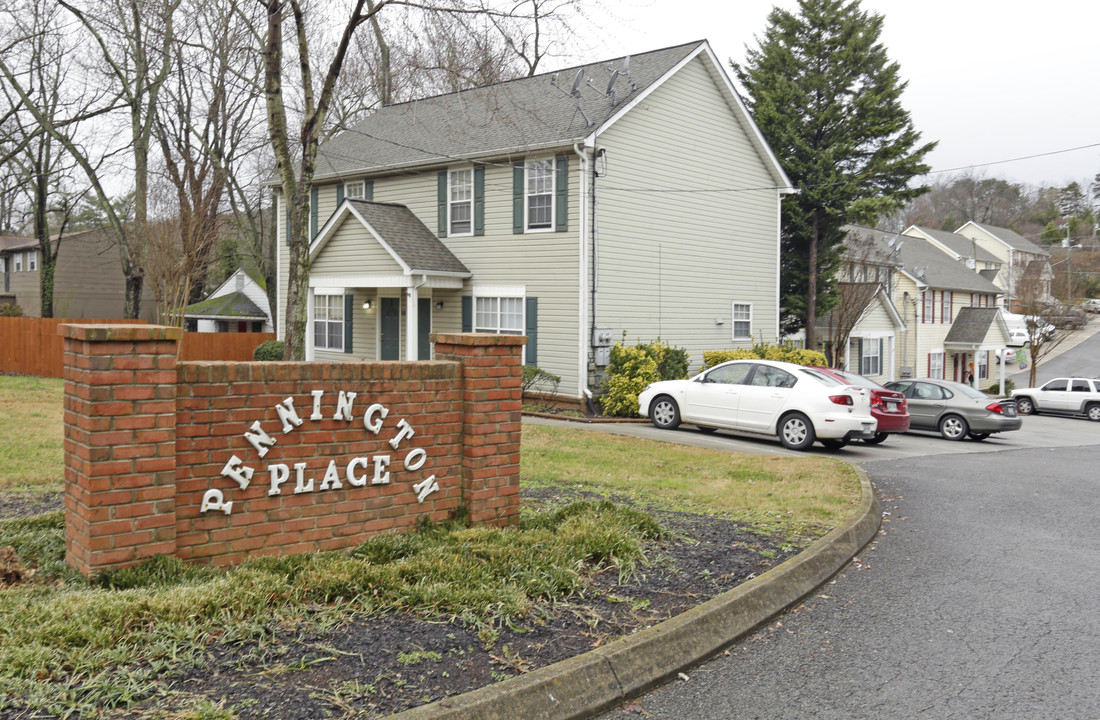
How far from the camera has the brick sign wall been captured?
4.53 metres

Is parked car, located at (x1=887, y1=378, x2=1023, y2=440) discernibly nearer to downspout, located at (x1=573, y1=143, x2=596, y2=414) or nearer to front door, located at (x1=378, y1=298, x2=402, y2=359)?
downspout, located at (x1=573, y1=143, x2=596, y2=414)

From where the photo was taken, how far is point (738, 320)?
944 inches

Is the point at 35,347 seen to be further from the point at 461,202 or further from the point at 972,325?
the point at 972,325

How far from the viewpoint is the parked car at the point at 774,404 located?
1421cm

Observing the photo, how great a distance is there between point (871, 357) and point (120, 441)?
3390 centimetres

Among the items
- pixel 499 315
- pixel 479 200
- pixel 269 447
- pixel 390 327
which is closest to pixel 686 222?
pixel 479 200

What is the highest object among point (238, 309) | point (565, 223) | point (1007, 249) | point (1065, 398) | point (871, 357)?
point (1007, 249)

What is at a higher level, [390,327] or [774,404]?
[390,327]

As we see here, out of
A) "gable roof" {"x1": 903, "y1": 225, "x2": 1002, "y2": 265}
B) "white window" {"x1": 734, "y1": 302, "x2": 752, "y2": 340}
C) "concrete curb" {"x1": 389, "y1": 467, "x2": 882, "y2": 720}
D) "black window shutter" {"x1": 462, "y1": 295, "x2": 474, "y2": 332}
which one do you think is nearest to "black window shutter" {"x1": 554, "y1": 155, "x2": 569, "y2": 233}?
"black window shutter" {"x1": 462, "y1": 295, "x2": 474, "y2": 332}

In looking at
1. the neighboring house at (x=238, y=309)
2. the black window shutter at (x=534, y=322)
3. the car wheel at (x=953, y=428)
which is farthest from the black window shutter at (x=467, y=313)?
the neighboring house at (x=238, y=309)

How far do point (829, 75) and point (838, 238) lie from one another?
17.4 feet

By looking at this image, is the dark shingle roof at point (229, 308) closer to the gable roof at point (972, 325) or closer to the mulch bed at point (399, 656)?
the gable roof at point (972, 325)

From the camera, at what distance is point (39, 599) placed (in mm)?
4324

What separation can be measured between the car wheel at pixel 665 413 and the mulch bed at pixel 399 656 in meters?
10.9
